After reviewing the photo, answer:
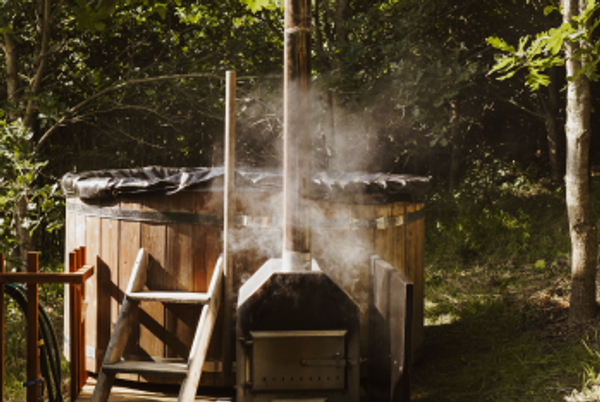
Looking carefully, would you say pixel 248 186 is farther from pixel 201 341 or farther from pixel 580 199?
pixel 580 199

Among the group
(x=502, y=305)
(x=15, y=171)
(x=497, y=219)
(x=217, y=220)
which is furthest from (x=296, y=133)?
(x=497, y=219)

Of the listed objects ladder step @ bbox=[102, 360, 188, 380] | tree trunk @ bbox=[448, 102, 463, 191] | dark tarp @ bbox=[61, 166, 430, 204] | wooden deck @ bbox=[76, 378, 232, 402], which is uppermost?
tree trunk @ bbox=[448, 102, 463, 191]

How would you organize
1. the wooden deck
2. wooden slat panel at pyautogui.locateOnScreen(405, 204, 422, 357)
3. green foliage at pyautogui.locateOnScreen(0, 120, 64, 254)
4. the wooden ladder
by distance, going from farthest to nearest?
1. green foliage at pyautogui.locateOnScreen(0, 120, 64, 254)
2. wooden slat panel at pyautogui.locateOnScreen(405, 204, 422, 357)
3. the wooden deck
4. the wooden ladder

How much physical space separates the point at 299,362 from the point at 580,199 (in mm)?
2155

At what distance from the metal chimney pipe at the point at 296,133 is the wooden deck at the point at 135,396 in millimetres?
997

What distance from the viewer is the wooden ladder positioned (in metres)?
2.30

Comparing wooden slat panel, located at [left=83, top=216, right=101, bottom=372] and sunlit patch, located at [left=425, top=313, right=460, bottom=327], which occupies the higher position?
wooden slat panel, located at [left=83, top=216, right=101, bottom=372]

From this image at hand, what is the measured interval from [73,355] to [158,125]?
4.36 metres

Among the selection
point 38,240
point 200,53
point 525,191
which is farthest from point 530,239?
point 38,240

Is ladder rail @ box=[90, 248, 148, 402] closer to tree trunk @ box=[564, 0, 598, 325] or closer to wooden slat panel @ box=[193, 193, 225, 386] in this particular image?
wooden slat panel @ box=[193, 193, 225, 386]

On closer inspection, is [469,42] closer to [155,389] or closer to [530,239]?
[530,239]

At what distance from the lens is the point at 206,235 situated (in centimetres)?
283

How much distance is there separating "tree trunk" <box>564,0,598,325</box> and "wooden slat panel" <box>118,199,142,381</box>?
2.63m

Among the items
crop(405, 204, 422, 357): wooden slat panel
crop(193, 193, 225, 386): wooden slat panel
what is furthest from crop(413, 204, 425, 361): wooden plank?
crop(193, 193, 225, 386): wooden slat panel
